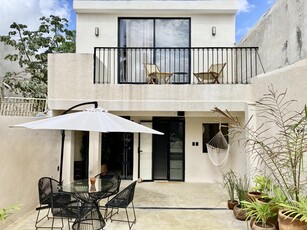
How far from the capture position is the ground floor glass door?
906cm

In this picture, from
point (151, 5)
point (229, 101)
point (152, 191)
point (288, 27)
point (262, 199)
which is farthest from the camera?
point (151, 5)

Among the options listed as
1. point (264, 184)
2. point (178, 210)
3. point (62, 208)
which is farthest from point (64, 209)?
point (264, 184)

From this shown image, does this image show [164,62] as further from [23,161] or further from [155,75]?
[23,161]

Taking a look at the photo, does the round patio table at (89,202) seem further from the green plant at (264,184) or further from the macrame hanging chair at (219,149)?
the macrame hanging chair at (219,149)

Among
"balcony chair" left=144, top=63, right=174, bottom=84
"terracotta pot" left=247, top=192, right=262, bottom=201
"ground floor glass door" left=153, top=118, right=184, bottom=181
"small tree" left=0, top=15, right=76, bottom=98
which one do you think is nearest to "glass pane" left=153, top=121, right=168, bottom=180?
"ground floor glass door" left=153, top=118, right=184, bottom=181

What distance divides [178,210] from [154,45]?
5.93 m

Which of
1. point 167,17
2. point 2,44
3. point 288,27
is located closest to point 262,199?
point 288,27

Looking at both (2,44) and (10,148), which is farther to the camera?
(2,44)

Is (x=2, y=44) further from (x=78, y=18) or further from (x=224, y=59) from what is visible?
(x=224, y=59)

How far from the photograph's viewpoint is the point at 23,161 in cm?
537

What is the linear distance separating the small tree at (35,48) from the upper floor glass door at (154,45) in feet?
19.8

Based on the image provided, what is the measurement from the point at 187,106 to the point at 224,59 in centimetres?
327

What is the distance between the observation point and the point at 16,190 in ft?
16.7

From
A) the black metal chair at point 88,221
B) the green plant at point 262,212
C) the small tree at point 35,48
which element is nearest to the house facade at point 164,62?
the green plant at point 262,212
